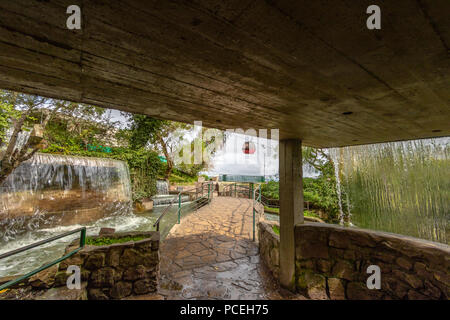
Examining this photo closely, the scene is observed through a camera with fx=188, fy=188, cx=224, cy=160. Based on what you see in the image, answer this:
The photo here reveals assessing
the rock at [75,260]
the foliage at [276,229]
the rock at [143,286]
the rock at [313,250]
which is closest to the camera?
the rock at [75,260]

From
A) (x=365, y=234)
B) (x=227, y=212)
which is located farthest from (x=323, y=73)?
(x=227, y=212)

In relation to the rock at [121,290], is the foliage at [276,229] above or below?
above

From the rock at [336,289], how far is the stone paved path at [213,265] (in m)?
A: 0.77

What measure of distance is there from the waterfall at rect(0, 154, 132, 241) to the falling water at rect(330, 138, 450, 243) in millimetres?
9892

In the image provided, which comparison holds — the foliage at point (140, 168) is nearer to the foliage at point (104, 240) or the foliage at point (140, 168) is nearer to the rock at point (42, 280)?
the rock at point (42, 280)

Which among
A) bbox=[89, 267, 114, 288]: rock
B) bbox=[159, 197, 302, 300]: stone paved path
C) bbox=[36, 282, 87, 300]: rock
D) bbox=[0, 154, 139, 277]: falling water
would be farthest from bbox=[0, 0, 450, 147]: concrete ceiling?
bbox=[0, 154, 139, 277]: falling water

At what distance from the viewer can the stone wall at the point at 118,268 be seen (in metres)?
2.73

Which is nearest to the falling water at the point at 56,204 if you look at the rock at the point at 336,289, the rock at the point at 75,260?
the rock at the point at 75,260

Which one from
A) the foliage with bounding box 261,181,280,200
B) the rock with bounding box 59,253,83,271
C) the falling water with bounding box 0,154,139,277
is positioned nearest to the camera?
the rock with bounding box 59,253,83,271

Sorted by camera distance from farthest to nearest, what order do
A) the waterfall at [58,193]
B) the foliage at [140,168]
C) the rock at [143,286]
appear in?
the foliage at [140,168] < the waterfall at [58,193] < the rock at [143,286]

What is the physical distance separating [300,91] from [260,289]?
323 cm

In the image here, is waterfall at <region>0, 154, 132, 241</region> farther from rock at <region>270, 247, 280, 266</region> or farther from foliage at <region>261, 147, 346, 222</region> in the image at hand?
foliage at <region>261, 147, 346, 222</region>

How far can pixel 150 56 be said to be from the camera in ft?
3.69

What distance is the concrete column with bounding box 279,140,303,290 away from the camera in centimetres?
329
